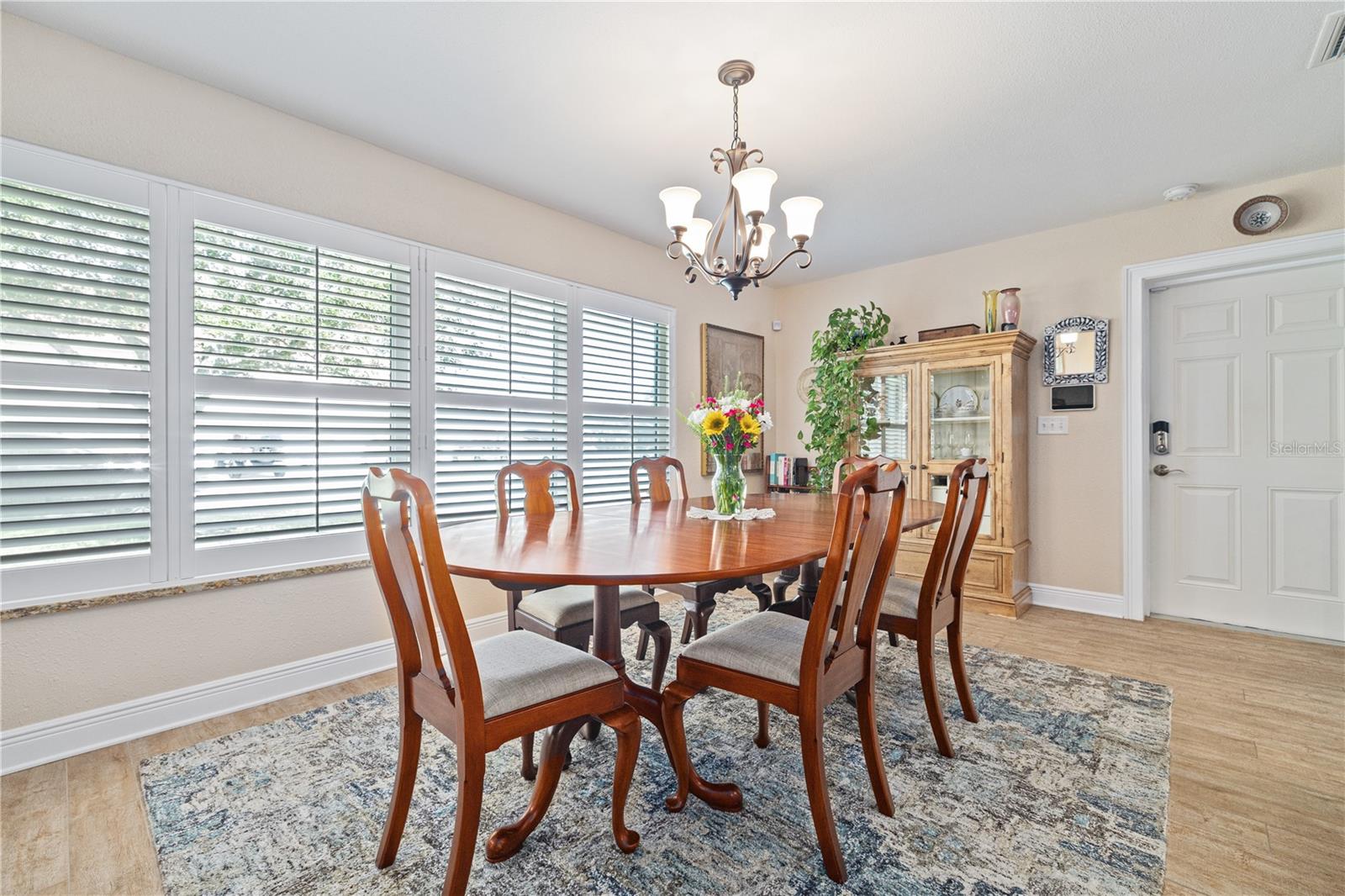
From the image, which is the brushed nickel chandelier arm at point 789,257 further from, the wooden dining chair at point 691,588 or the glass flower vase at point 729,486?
the wooden dining chair at point 691,588

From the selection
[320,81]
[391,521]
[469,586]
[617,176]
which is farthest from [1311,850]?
[320,81]

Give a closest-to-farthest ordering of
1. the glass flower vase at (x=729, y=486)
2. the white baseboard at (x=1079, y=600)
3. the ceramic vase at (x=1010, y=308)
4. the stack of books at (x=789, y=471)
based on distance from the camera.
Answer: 1. the glass flower vase at (x=729, y=486)
2. the white baseboard at (x=1079, y=600)
3. the ceramic vase at (x=1010, y=308)
4. the stack of books at (x=789, y=471)

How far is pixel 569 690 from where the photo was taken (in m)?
1.41

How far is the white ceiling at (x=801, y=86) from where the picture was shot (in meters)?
1.93

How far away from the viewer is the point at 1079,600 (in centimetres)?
375

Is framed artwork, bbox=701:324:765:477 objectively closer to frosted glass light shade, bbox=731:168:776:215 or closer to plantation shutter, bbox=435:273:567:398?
plantation shutter, bbox=435:273:567:398

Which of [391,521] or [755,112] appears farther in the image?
[755,112]

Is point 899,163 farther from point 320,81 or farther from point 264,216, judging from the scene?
point 264,216

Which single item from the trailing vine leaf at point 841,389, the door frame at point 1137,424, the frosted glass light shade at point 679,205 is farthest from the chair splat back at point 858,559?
the door frame at point 1137,424

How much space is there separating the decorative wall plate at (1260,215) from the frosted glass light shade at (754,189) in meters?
2.98

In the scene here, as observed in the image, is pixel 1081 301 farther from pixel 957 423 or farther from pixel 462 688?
pixel 462 688

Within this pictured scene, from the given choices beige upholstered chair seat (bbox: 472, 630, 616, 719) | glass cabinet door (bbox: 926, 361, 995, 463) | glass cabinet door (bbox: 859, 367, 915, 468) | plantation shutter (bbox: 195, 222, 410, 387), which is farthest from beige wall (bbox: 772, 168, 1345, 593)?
beige upholstered chair seat (bbox: 472, 630, 616, 719)

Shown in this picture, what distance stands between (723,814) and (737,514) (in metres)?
1.01

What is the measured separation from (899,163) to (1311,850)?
2.87 meters
